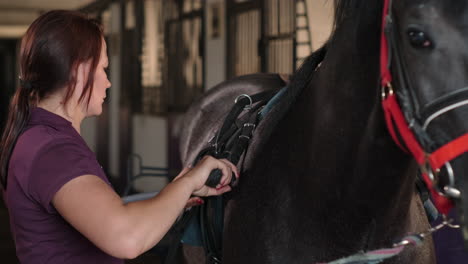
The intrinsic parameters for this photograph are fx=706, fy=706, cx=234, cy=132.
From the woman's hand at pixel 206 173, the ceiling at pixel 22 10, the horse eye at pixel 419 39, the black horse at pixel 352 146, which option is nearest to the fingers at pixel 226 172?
the woman's hand at pixel 206 173

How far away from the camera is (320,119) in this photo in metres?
1.63

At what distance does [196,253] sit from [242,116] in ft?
1.83

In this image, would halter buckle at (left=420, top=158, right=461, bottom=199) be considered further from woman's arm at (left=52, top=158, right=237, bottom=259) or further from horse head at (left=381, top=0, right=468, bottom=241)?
woman's arm at (left=52, top=158, right=237, bottom=259)

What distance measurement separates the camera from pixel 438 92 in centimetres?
120

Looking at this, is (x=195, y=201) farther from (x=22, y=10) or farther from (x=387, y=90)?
(x=22, y=10)

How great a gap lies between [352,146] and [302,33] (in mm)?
2939

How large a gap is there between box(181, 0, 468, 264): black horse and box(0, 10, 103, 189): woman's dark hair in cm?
53

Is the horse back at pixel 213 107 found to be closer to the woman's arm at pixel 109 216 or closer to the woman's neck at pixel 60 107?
the woman's neck at pixel 60 107

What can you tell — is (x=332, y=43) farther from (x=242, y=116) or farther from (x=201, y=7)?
(x=201, y=7)

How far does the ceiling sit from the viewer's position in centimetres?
1238

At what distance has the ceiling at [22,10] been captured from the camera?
12383mm

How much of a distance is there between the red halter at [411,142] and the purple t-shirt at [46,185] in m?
0.57

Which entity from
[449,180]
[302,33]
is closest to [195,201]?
[449,180]

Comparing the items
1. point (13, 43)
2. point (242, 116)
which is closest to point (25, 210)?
point (242, 116)
